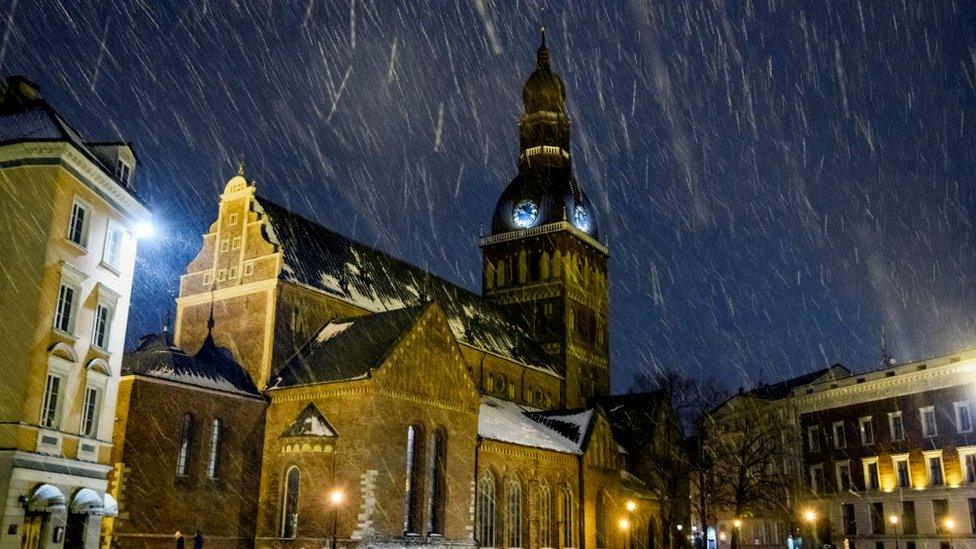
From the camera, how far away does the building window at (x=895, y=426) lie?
57.7 metres

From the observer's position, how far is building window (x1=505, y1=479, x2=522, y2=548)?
46438mm

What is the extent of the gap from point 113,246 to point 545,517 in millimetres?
27882

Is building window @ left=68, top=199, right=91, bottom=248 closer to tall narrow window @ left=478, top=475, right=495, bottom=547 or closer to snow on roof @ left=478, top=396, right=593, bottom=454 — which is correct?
snow on roof @ left=478, top=396, right=593, bottom=454

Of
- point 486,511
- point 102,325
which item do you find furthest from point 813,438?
point 102,325

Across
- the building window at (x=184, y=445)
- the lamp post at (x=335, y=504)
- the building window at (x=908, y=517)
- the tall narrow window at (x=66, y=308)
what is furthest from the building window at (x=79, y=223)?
the building window at (x=908, y=517)

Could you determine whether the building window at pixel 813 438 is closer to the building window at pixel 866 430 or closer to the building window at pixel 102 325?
the building window at pixel 866 430

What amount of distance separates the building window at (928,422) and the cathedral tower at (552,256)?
23992mm

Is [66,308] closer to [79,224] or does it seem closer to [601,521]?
[79,224]

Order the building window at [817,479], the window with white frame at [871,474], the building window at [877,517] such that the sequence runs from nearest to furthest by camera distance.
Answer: the building window at [877,517] < the window with white frame at [871,474] < the building window at [817,479]

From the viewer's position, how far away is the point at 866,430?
6034 centimetres

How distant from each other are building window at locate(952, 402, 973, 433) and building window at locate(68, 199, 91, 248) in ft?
162

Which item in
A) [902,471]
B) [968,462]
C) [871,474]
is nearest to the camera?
[968,462]

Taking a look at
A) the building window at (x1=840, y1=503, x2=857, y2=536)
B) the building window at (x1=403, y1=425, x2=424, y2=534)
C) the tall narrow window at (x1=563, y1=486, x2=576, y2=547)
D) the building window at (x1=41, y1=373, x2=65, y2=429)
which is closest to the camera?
the building window at (x1=41, y1=373, x2=65, y2=429)

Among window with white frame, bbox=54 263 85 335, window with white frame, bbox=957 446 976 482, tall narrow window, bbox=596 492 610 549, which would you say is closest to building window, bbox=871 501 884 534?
window with white frame, bbox=957 446 976 482
